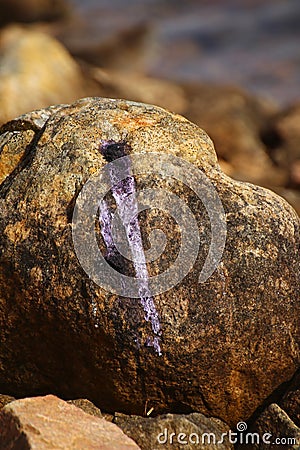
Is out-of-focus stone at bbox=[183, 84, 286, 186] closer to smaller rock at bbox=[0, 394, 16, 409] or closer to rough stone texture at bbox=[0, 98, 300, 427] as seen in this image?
rough stone texture at bbox=[0, 98, 300, 427]

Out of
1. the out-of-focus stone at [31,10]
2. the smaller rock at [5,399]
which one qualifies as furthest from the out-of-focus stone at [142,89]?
the smaller rock at [5,399]

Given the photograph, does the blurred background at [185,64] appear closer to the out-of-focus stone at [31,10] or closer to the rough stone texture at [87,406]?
the out-of-focus stone at [31,10]

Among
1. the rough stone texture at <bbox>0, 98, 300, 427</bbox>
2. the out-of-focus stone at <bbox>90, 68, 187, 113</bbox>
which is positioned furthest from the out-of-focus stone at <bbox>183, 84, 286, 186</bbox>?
the rough stone texture at <bbox>0, 98, 300, 427</bbox>

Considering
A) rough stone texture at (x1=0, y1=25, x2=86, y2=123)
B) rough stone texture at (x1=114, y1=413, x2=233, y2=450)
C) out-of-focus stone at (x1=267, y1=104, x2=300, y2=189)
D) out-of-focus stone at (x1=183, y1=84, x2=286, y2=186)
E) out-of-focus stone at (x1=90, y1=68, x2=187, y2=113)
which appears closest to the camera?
rough stone texture at (x1=114, y1=413, x2=233, y2=450)

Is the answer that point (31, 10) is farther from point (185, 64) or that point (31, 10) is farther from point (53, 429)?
point (53, 429)

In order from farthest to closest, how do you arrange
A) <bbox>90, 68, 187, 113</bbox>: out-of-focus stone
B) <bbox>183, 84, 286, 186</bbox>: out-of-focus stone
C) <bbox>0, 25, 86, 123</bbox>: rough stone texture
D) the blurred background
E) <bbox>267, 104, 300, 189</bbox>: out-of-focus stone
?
1. <bbox>90, 68, 187, 113</bbox>: out-of-focus stone
2. <bbox>267, 104, 300, 189</bbox>: out-of-focus stone
3. <bbox>183, 84, 286, 186</bbox>: out-of-focus stone
4. the blurred background
5. <bbox>0, 25, 86, 123</bbox>: rough stone texture

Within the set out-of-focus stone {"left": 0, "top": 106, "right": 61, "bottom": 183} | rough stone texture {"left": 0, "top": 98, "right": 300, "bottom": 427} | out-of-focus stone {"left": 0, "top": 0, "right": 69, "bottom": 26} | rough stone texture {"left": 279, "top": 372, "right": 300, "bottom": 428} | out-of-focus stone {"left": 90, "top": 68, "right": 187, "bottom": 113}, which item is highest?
out-of-focus stone {"left": 0, "top": 0, "right": 69, "bottom": 26}

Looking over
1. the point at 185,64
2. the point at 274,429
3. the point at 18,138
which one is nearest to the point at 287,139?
the point at 185,64
